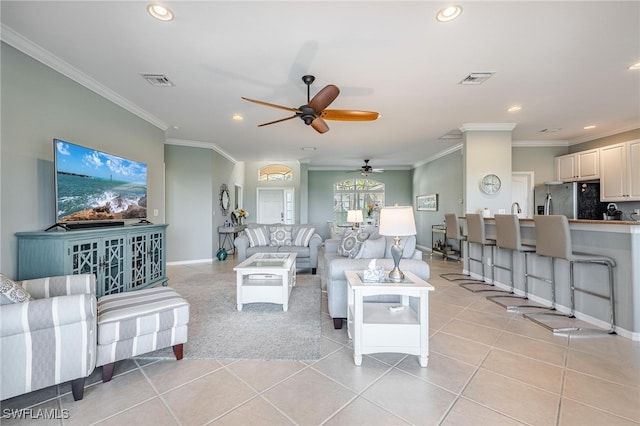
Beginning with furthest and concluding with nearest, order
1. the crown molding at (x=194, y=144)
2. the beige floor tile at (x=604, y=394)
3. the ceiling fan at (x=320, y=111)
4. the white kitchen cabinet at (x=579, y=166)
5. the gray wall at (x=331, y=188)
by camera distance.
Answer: the gray wall at (x=331, y=188) → the crown molding at (x=194, y=144) → the white kitchen cabinet at (x=579, y=166) → the ceiling fan at (x=320, y=111) → the beige floor tile at (x=604, y=394)

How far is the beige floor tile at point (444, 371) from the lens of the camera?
5.96 ft

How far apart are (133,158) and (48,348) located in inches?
128

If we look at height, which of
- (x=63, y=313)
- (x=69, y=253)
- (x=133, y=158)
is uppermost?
(x=133, y=158)

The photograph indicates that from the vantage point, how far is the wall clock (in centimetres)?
474

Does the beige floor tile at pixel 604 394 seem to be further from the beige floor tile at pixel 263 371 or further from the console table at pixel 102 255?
the console table at pixel 102 255

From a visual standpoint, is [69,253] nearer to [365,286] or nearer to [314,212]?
[365,286]

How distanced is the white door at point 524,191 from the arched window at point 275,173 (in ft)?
20.6

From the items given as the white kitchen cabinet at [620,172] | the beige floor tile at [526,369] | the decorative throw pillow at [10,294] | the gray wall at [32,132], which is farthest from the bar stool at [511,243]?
the gray wall at [32,132]

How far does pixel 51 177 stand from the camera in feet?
9.03

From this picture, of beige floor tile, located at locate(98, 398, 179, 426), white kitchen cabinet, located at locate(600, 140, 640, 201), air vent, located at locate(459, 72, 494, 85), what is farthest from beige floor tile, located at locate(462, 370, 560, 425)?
white kitchen cabinet, located at locate(600, 140, 640, 201)

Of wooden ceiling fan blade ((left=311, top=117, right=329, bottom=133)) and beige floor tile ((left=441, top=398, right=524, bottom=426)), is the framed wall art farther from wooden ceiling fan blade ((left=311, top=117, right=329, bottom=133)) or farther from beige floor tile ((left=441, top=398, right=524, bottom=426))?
beige floor tile ((left=441, top=398, right=524, bottom=426))

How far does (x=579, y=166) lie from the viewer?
5449 mm

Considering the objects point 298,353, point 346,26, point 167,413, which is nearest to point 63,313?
point 167,413

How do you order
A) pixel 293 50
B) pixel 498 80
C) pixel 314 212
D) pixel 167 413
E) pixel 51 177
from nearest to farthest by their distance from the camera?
pixel 167 413
pixel 293 50
pixel 51 177
pixel 498 80
pixel 314 212
